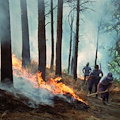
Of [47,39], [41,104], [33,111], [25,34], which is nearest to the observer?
[33,111]

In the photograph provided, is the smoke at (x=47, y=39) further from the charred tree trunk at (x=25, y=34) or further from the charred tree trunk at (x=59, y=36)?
the charred tree trunk at (x=25, y=34)

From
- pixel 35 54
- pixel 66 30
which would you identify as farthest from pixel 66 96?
pixel 66 30

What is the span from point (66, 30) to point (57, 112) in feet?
123

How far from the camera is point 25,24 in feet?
40.5

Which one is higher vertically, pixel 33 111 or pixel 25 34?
pixel 25 34

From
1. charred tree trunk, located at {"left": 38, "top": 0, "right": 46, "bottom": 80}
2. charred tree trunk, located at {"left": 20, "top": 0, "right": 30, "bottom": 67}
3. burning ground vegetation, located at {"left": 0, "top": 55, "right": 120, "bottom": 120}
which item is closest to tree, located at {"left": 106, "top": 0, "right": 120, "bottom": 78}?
charred tree trunk, located at {"left": 20, "top": 0, "right": 30, "bottom": 67}

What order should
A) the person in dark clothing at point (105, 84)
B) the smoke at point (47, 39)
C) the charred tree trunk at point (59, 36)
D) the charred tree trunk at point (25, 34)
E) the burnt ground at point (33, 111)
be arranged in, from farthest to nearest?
1. the charred tree trunk at point (25, 34)
2. the charred tree trunk at point (59, 36)
3. the person in dark clothing at point (105, 84)
4. the smoke at point (47, 39)
5. the burnt ground at point (33, 111)

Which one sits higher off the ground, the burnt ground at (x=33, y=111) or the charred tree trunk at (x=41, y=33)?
the charred tree trunk at (x=41, y=33)

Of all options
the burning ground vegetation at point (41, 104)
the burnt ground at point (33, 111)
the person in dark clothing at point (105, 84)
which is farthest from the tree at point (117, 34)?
the burnt ground at point (33, 111)

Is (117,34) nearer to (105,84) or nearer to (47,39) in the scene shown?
(47,39)

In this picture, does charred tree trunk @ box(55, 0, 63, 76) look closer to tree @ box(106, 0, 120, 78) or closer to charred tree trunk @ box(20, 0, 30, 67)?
charred tree trunk @ box(20, 0, 30, 67)

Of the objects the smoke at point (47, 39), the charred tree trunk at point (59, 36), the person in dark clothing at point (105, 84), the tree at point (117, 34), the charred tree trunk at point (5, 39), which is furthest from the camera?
the tree at point (117, 34)

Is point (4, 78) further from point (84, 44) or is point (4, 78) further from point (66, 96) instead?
point (84, 44)

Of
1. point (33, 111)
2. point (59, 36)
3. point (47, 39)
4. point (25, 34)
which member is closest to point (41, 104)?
point (33, 111)
